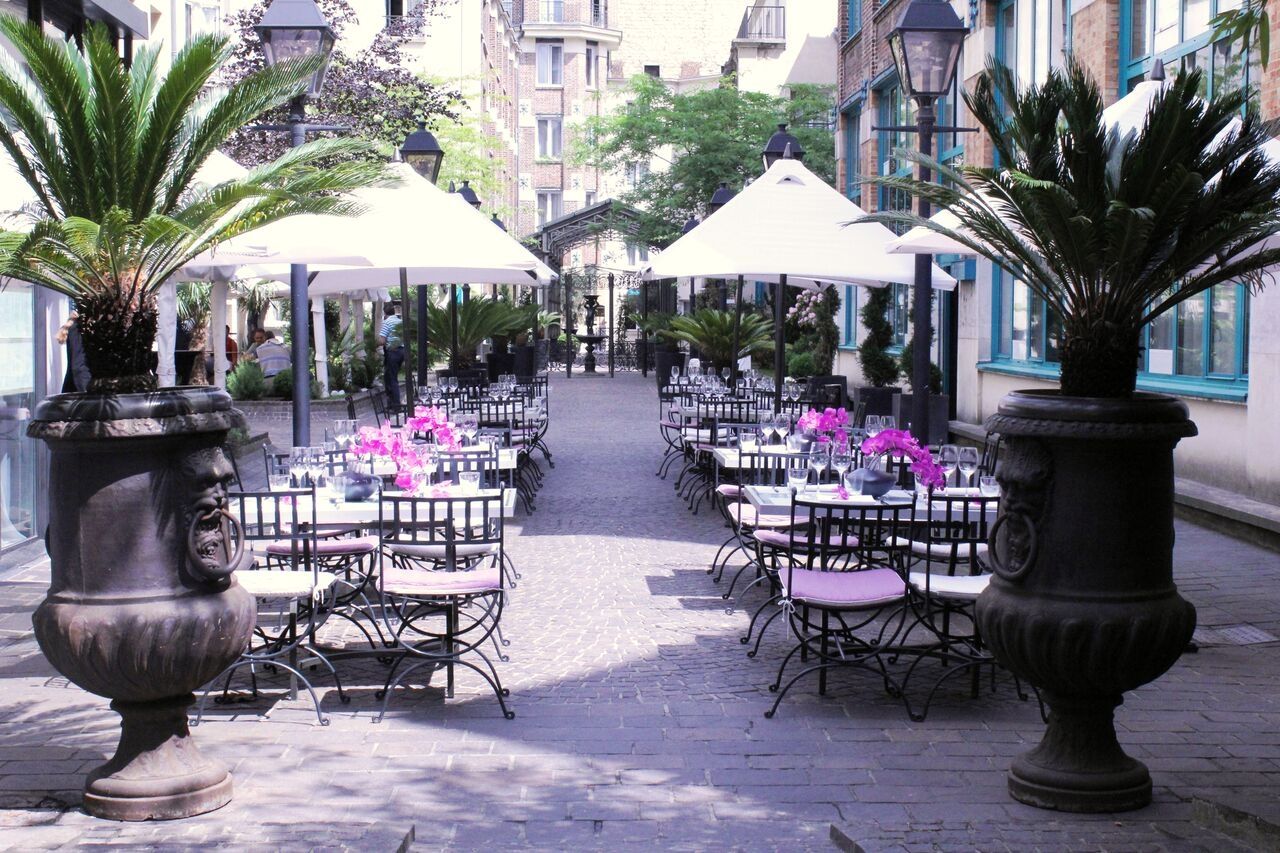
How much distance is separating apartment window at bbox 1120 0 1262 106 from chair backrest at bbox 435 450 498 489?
23.6 feet

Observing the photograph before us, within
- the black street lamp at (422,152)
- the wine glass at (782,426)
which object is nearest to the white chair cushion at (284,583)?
the wine glass at (782,426)

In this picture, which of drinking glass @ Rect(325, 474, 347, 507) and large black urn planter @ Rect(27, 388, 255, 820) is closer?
large black urn planter @ Rect(27, 388, 255, 820)

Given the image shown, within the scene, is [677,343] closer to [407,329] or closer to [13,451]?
[407,329]

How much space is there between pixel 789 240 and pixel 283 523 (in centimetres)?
515

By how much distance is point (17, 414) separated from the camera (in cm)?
1099

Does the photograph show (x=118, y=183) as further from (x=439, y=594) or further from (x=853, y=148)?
(x=853, y=148)

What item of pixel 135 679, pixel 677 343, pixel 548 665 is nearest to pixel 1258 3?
pixel 548 665

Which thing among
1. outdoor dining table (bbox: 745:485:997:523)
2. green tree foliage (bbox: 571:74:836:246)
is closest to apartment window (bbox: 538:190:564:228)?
green tree foliage (bbox: 571:74:836:246)

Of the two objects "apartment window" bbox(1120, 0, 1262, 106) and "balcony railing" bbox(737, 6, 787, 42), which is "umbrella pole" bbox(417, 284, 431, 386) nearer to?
"apartment window" bbox(1120, 0, 1262, 106)

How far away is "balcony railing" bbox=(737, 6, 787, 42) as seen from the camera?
50969 millimetres

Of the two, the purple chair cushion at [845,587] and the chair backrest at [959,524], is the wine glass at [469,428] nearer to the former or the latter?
the chair backrest at [959,524]

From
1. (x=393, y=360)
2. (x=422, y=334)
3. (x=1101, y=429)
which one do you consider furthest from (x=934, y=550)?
(x=393, y=360)

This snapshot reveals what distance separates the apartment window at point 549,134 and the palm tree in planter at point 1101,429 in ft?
209

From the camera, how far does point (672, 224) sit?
4075 centimetres
